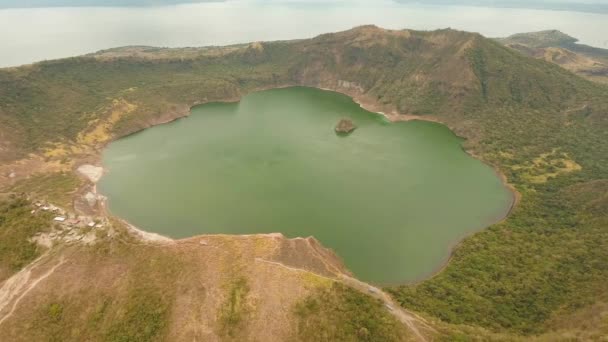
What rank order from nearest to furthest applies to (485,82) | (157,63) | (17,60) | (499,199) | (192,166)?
(499,199) < (192,166) < (485,82) < (157,63) < (17,60)

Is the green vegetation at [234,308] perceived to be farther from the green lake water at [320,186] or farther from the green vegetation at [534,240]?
the green vegetation at [534,240]

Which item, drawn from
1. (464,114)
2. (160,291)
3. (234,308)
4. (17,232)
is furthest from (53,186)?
(464,114)

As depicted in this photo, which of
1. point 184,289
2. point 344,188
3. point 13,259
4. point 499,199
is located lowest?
point 499,199

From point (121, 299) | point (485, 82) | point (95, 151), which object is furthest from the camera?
point (485, 82)

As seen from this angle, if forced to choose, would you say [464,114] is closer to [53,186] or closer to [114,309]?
[114,309]

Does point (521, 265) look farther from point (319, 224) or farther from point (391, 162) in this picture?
point (391, 162)

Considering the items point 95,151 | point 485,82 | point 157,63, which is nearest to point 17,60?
point 157,63

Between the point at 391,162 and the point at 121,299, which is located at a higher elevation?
the point at 121,299
